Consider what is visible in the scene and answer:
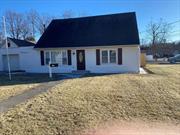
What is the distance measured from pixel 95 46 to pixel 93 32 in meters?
2.40

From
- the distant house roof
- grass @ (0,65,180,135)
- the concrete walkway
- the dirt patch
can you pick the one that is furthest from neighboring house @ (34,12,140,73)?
the dirt patch

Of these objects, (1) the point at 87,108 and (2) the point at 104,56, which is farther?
(2) the point at 104,56

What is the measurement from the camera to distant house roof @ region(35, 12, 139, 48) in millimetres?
19694

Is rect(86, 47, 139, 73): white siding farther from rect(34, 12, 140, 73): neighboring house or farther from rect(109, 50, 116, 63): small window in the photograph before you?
rect(109, 50, 116, 63): small window

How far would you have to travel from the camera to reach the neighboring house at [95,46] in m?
19.2

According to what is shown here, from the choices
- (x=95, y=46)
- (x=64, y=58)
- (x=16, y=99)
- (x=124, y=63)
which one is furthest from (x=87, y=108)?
(x=64, y=58)

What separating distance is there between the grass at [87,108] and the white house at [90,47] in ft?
24.6

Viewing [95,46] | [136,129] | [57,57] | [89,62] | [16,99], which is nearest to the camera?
[136,129]

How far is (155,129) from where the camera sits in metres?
7.15

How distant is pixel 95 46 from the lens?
19.4 meters

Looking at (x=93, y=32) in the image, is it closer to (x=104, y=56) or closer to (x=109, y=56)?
(x=104, y=56)

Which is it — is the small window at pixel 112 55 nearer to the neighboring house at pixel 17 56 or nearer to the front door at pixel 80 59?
the front door at pixel 80 59

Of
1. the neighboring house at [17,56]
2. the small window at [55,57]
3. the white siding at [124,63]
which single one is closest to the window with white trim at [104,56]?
the white siding at [124,63]

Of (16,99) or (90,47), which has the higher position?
(90,47)
